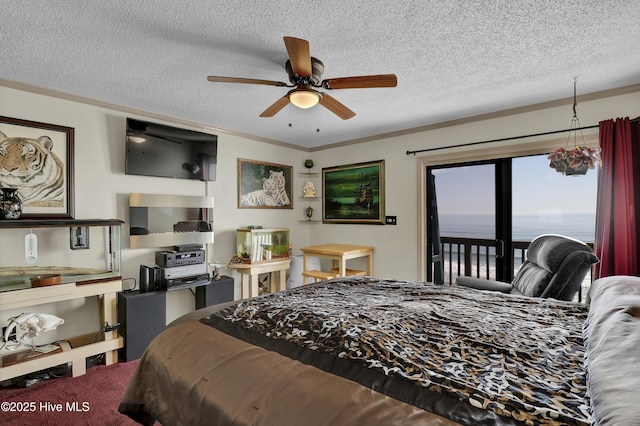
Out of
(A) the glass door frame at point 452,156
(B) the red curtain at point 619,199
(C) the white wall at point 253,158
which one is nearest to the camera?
(B) the red curtain at point 619,199

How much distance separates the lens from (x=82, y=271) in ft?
10.0

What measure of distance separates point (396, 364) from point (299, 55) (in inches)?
64.5

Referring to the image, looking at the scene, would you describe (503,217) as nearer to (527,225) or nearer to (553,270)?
(527,225)

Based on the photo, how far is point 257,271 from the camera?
417cm

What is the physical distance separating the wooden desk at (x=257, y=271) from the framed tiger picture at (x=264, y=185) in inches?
33.5

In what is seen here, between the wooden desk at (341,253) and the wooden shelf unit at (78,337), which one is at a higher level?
the wooden desk at (341,253)

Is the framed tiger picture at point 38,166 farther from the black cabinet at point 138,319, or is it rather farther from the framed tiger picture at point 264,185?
the framed tiger picture at point 264,185

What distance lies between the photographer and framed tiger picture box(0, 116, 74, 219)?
275 cm

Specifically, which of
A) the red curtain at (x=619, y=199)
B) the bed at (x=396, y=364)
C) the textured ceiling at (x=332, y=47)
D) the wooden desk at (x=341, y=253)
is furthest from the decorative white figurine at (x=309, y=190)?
the red curtain at (x=619, y=199)

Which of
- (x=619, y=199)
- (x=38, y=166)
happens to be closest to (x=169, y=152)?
(x=38, y=166)

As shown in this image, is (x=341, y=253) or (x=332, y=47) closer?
(x=332, y=47)

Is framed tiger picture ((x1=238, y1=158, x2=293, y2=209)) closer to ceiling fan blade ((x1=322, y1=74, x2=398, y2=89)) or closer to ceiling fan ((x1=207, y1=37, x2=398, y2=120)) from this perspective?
ceiling fan ((x1=207, y1=37, x2=398, y2=120))

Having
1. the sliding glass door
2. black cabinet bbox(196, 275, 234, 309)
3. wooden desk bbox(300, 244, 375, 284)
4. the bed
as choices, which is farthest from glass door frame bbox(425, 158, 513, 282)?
black cabinet bbox(196, 275, 234, 309)

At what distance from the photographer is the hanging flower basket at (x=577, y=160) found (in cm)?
270
